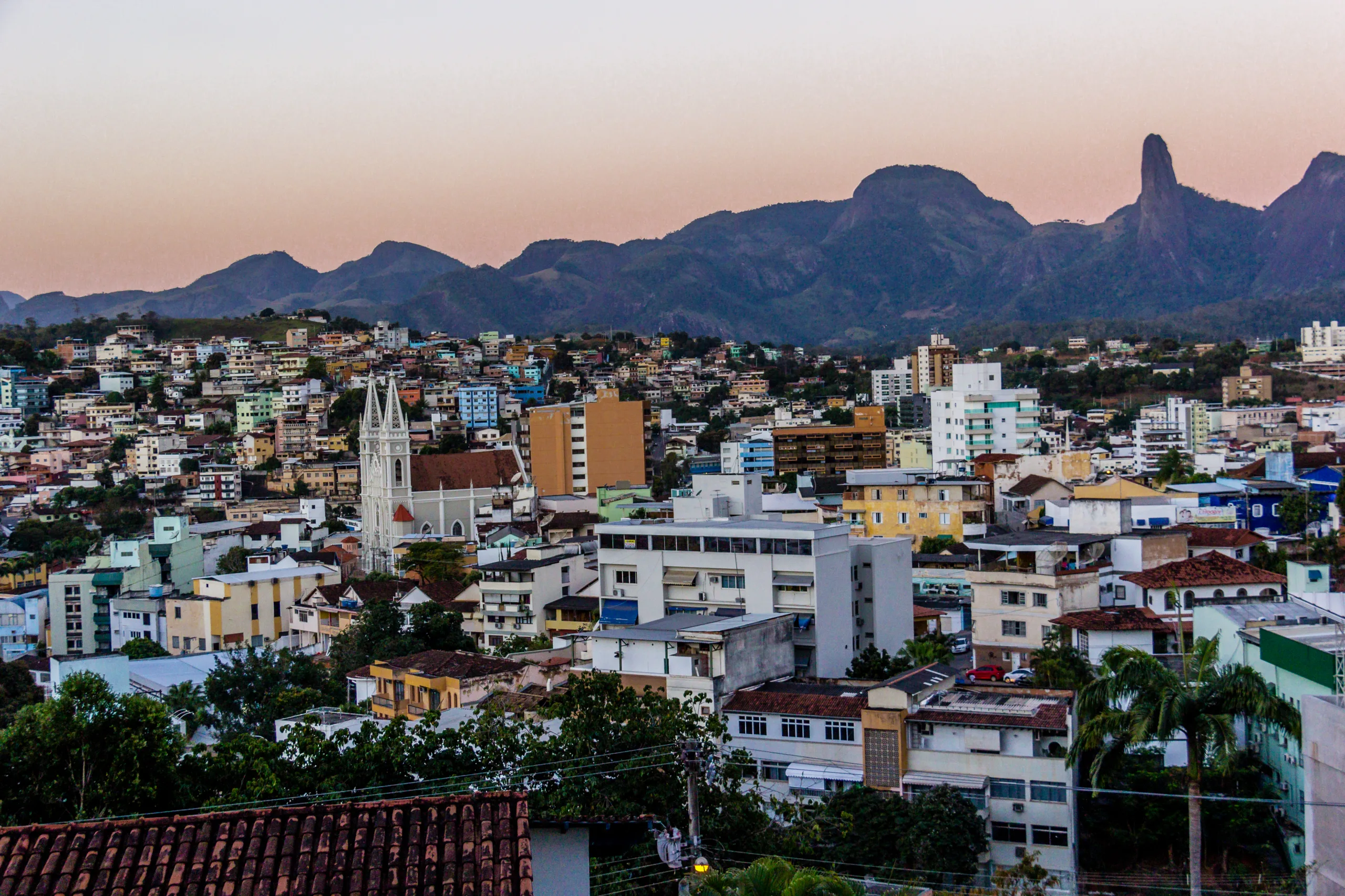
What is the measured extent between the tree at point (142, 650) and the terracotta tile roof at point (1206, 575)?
825 inches

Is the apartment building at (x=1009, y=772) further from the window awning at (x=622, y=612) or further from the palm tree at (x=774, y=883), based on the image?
the window awning at (x=622, y=612)

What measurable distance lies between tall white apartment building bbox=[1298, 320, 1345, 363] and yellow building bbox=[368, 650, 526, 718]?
3336 inches

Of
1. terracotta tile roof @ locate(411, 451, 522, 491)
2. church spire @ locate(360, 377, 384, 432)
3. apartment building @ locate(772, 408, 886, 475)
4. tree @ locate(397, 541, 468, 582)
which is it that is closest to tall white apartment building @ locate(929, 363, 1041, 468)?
apartment building @ locate(772, 408, 886, 475)

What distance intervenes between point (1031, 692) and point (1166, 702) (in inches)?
192

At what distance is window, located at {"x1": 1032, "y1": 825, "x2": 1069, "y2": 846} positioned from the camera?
14.0m

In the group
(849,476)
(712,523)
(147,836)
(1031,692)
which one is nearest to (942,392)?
(849,476)

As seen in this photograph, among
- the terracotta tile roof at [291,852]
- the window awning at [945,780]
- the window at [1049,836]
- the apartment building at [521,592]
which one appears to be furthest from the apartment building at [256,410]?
the terracotta tile roof at [291,852]

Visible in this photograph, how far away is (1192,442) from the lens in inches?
2443

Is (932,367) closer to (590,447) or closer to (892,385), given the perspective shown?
(892,385)

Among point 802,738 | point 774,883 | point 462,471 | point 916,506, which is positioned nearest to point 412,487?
point 462,471

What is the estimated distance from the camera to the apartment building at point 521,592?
1066 inches

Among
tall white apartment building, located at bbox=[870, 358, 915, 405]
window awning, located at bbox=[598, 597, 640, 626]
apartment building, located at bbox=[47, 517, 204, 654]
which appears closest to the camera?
window awning, located at bbox=[598, 597, 640, 626]

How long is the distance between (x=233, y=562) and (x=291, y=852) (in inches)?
1533

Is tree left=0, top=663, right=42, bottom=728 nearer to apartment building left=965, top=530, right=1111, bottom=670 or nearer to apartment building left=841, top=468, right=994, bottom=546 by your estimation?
apartment building left=965, top=530, right=1111, bottom=670
